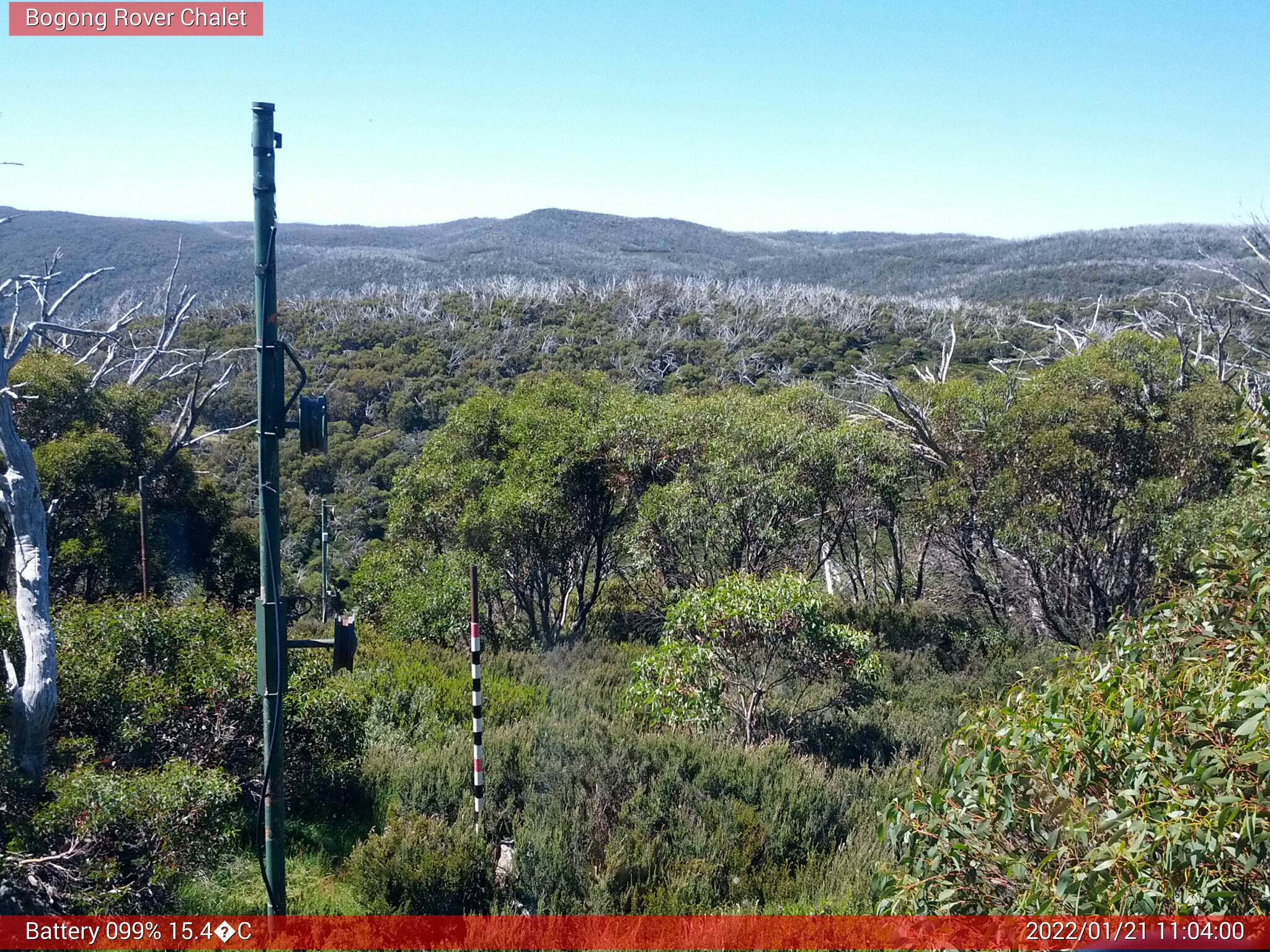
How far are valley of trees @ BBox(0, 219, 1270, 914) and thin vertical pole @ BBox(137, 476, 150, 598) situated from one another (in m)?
0.21

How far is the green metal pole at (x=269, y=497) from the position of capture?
4145 mm

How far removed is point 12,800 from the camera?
518cm

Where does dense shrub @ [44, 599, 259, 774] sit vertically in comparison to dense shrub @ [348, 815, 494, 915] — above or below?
above

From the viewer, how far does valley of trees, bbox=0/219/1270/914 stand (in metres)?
3.10

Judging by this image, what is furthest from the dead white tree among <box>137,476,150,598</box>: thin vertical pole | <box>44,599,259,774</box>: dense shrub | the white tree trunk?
<box>137,476,150,598</box>: thin vertical pole

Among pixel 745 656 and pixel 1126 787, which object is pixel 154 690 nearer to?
pixel 745 656

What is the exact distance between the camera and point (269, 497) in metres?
4.22

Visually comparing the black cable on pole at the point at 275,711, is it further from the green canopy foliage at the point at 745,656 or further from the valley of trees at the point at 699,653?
the green canopy foliage at the point at 745,656

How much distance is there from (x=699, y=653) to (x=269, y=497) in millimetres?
4319

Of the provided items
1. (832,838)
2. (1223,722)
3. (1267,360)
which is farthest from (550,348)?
(1223,722)

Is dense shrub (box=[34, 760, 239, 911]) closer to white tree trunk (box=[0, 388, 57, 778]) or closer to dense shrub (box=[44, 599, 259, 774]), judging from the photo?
white tree trunk (box=[0, 388, 57, 778])

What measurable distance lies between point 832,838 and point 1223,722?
→ 3732 mm

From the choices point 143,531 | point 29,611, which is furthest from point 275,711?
point 143,531

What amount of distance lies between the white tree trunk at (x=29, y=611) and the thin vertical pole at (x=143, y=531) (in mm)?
2527
